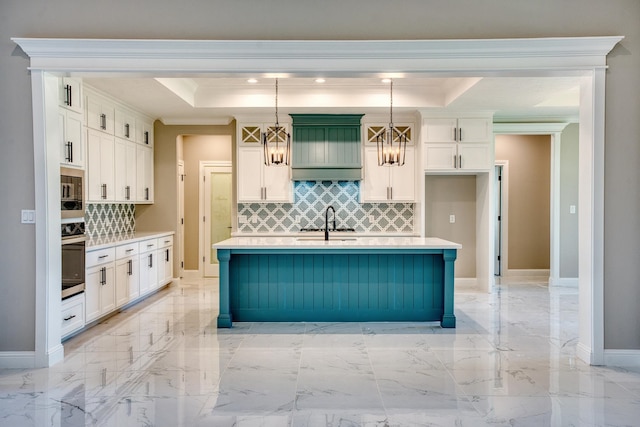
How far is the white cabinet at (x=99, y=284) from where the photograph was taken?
14.9ft

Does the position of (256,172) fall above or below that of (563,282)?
above

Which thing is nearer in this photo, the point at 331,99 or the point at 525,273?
the point at 331,99

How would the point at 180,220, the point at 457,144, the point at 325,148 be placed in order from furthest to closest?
1. the point at 180,220
2. the point at 325,148
3. the point at 457,144

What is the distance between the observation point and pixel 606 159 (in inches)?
138

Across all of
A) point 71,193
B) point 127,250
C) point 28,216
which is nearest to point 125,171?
point 127,250

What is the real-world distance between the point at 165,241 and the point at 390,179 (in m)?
3.60

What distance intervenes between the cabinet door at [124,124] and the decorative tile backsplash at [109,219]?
3.27ft

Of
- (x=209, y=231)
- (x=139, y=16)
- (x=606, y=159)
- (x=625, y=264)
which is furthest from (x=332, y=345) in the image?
(x=209, y=231)

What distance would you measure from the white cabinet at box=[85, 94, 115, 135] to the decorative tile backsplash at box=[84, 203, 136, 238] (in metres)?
0.99

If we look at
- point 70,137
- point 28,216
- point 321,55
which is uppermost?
point 321,55

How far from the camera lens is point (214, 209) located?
8109 millimetres

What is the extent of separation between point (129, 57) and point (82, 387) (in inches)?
98.5

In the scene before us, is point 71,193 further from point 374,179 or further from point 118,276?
point 374,179

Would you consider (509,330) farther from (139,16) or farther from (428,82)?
(139,16)
